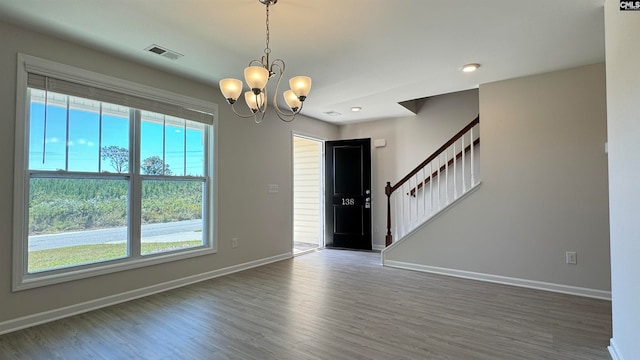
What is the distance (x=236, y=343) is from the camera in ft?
7.49

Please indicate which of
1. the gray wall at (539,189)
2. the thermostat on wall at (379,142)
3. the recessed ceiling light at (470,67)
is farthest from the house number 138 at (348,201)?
the recessed ceiling light at (470,67)

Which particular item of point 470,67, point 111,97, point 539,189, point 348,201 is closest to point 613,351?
point 539,189

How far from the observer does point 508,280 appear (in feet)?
12.1

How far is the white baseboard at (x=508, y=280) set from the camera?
3.26 metres

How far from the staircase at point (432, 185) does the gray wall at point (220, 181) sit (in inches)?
73.9

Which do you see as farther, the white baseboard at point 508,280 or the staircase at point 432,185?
the staircase at point 432,185

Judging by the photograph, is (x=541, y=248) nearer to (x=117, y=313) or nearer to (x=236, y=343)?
(x=236, y=343)

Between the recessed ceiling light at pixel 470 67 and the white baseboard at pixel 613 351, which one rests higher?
the recessed ceiling light at pixel 470 67

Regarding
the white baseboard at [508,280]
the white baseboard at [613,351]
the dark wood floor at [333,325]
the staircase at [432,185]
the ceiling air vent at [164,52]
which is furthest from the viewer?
the staircase at [432,185]

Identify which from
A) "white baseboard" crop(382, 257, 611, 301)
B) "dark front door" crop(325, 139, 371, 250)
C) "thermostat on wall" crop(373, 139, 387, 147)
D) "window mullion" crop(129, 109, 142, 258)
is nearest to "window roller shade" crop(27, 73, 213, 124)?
"window mullion" crop(129, 109, 142, 258)

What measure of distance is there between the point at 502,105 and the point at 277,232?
3.67 meters

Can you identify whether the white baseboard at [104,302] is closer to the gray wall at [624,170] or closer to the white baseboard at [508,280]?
the white baseboard at [508,280]

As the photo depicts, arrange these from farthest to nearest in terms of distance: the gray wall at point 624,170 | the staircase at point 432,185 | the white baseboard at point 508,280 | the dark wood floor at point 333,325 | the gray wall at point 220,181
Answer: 1. the staircase at point 432,185
2. the white baseboard at point 508,280
3. the gray wall at point 220,181
4. the dark wood floor at point 333,325
5. the gray wall at point 624,170

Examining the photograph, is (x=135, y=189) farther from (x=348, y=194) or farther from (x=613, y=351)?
(x=613, y=351)
